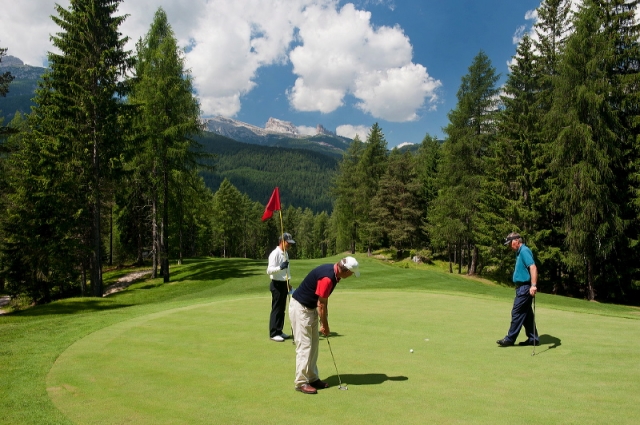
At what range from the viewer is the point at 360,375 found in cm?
659

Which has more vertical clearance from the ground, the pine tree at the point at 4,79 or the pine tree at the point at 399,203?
the pine tree at the point at 4,79

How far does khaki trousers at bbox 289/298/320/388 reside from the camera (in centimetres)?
603

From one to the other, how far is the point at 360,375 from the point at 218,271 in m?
26.4

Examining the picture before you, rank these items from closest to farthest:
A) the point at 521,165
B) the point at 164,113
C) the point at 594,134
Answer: the point at 594,134, the point at 164,113, the point at 521,165

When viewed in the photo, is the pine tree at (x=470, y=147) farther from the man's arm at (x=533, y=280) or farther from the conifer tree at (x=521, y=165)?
the man's arm at (x=533, y=280)

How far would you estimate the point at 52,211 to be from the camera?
2512 cm

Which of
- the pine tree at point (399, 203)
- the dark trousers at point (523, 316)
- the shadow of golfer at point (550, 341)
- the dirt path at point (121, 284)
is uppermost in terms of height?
the pine tree at point (399, 203)

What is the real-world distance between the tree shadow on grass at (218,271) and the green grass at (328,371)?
17371mm

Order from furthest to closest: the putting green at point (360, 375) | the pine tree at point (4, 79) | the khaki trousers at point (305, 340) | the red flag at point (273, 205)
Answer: the pine tree at point (4, 79)
the red flag at point (273, 205)
the khaki trousers at point (305, 340)
the putting green at point (360, 375)

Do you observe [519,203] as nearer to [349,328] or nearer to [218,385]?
[349,328]

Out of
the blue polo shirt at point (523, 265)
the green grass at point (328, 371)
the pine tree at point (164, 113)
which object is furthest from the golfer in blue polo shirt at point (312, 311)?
the pine tree at point (164, 113)

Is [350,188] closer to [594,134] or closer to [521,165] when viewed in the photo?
[521,165]

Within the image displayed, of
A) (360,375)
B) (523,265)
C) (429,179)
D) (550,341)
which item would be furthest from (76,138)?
(429,179)

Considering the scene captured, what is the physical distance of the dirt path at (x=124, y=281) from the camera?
99.9 ft
